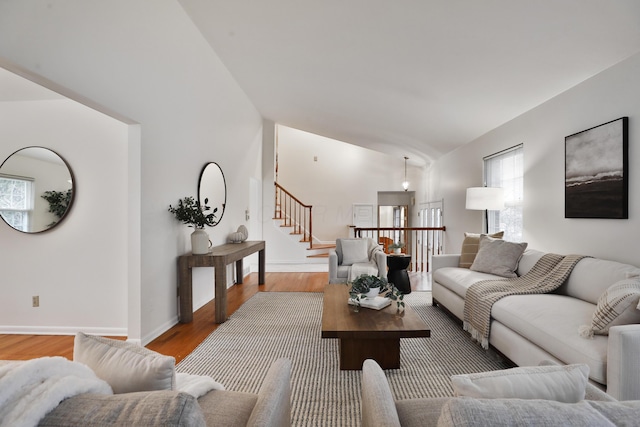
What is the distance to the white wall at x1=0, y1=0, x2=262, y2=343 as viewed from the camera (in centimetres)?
201

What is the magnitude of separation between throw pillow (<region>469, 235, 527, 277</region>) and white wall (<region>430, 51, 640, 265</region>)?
15.2 inches

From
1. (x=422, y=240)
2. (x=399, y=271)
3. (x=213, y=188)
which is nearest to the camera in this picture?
(x=213, y=188)

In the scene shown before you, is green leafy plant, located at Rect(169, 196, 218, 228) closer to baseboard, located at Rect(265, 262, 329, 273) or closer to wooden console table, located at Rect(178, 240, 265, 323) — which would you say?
wooden console table, located at Rect(178, 240, 265, 323)

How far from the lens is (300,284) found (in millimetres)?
5680

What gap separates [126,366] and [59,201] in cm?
304

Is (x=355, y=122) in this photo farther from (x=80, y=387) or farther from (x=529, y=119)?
(x=80, y=387)

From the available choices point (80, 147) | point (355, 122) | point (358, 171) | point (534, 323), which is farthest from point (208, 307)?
point (358, 171)

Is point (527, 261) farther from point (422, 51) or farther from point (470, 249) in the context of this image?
point (422, 51)

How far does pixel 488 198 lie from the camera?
4.17 meters

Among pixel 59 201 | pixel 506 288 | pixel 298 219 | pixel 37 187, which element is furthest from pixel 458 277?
pixel 298 219

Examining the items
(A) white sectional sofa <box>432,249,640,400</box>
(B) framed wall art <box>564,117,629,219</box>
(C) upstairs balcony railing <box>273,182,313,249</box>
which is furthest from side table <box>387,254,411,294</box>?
(C) upstairs balcony railing <box>273,182,313,249</box>

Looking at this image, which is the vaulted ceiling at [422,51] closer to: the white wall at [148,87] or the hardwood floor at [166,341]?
the white wall at [148,87]

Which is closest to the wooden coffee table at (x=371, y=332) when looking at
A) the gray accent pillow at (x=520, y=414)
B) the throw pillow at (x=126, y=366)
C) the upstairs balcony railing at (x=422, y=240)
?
the throw pillow at (x=126, y=366)

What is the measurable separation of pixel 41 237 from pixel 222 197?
87.2 inches
